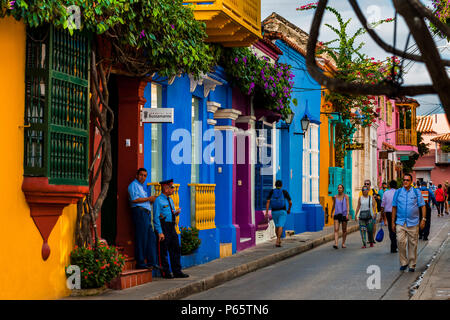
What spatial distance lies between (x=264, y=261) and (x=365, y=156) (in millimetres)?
27125

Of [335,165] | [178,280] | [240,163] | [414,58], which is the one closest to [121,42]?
[178,280]

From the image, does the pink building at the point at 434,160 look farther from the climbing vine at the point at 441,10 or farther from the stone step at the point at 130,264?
the stone step at the point at 130,264

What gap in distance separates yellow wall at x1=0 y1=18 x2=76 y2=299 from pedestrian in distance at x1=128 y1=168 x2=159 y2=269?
2.81 metres

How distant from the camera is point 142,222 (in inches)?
525

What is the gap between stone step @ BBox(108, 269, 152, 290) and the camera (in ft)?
39.3

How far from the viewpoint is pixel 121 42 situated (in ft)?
38.8

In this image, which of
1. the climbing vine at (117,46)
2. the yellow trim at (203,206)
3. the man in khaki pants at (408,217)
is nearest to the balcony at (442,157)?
the yellow trim at (203,206)

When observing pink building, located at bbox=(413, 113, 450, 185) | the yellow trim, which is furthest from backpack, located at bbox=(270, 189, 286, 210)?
pink building, located at bbox=(413, 113, 450, 185)

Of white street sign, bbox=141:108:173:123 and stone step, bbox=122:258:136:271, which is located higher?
white street sign, bbox=141:108:173:123

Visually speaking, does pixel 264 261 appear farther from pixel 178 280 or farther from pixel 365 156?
pixel 365 156

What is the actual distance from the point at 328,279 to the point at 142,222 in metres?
3.49

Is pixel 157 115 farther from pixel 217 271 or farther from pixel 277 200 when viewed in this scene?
pixel 277 200

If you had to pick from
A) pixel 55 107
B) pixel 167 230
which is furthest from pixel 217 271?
pixel 55 107

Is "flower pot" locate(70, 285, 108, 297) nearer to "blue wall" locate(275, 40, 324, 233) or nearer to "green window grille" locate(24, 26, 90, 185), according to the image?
"green window grille" locate(24, 26, 90, 185)
